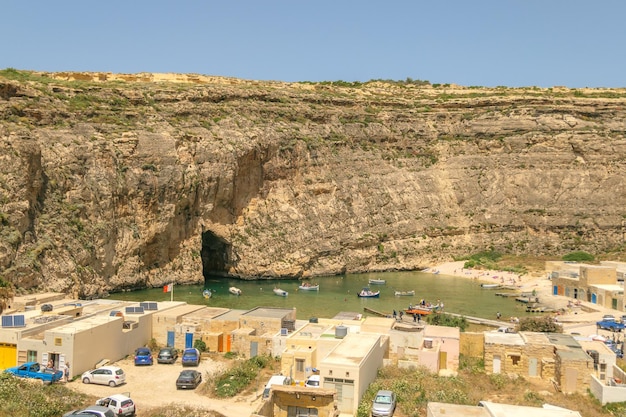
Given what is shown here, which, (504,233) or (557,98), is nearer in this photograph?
(504,233)

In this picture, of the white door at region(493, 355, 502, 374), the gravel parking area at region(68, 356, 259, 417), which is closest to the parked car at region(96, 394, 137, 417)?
the gravel parking area at region(68, 356, 259, 417)

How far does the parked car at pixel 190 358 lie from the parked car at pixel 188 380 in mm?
2255

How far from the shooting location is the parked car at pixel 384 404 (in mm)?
20891

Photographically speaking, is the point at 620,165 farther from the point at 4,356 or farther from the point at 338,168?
the point at 4,356

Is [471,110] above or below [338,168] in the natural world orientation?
above

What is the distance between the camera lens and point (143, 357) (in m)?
27.8

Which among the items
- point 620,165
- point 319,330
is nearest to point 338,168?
point 620,165

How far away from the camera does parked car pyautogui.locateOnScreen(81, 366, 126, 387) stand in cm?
2481

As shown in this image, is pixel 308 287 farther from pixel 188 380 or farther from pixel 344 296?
pixel 188 380

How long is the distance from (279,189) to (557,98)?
39.3 meters

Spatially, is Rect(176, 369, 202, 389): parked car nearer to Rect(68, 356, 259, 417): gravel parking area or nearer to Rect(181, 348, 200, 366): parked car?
Rect(68, 356, 259, 417): gravel parking area

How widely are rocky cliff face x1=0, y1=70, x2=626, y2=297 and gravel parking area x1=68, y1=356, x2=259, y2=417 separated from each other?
18.6 meters

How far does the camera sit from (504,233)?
74562mm

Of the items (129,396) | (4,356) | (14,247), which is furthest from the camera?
(14,247)
